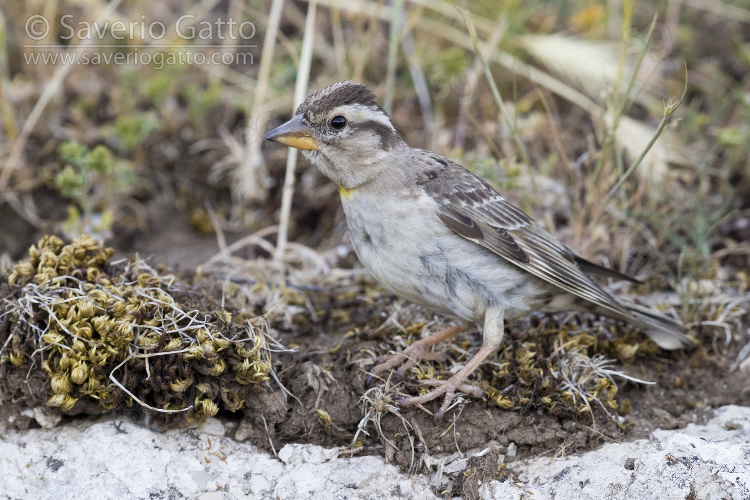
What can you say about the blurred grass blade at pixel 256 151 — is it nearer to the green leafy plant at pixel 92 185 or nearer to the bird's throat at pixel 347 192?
the green leafy plant at pixel 92 185

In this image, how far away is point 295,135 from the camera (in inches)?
187

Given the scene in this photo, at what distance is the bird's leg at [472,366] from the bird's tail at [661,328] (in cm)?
96

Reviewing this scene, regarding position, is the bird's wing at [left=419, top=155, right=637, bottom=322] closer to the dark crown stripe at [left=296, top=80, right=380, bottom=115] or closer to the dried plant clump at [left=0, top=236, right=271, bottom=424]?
the dark crown stripe at [left=296, top=80, right=380, bottom=115]

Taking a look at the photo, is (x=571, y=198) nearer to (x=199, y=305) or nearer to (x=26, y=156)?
(x=199, y=305)

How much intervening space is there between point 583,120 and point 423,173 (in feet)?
10.9

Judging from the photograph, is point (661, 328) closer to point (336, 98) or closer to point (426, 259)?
point (426, 259)

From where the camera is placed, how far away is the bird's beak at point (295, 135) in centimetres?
473

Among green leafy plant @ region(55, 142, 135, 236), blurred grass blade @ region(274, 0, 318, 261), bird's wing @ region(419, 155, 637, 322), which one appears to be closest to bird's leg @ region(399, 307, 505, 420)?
bird's wing @ region(419, 155, 637, 322)

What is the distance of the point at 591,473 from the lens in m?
4.01

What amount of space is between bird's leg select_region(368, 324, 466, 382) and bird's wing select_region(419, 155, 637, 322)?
736mm

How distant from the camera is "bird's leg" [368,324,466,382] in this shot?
4.57 metres

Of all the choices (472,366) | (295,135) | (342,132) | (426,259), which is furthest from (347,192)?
(472,366)

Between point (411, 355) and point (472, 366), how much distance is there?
41 cm

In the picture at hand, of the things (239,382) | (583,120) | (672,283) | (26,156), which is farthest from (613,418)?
(26,156)
